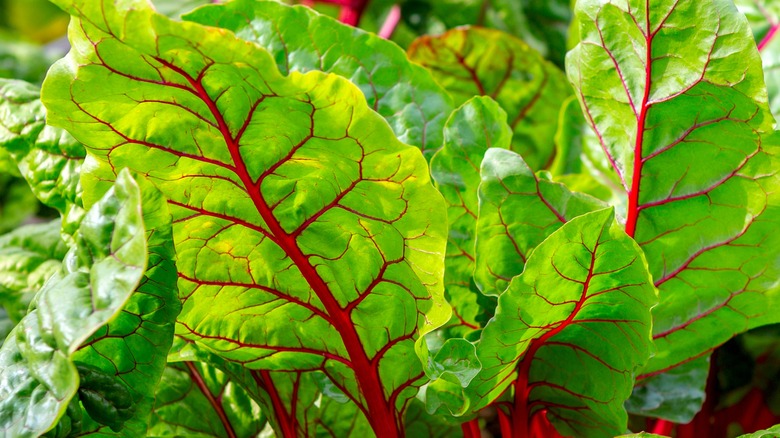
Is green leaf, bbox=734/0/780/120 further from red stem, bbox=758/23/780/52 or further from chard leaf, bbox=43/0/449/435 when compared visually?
chard leaf, bbox=43/0/449/435

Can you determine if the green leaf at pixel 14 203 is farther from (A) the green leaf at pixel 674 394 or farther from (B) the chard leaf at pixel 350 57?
A: (A) the green leaf at pixel 674 394

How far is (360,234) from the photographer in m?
0.56

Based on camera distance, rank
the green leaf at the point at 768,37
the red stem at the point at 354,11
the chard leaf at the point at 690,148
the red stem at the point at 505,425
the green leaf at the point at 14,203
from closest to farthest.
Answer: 1. the chard leaf at the point at 690,148
2. the red stem at the point at 505,425
3. the green leaf at the point at 768,37
4. the green leaf at the point at 14,203
5. the red stem at the point at 354,11

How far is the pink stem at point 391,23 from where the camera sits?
4.83 ft

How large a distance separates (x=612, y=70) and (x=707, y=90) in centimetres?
7

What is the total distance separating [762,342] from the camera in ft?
3.48

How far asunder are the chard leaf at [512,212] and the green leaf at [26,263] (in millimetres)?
413

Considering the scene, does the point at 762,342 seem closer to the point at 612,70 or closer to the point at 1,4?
the point at 612,70

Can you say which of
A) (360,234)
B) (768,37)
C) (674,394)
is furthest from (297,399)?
(768,37)

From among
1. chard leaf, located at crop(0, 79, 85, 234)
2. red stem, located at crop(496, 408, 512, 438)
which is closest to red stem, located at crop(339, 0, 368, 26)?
chard leaf, located at crop(0, 79, 85, 234)

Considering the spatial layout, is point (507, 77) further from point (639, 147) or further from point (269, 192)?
point (269, 192)

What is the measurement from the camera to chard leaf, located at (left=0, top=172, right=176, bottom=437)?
43cm

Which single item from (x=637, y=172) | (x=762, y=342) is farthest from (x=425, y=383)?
(x=762, y=342)

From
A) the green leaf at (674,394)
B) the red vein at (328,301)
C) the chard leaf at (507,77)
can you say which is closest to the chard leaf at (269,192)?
the red vein at (328,301)
